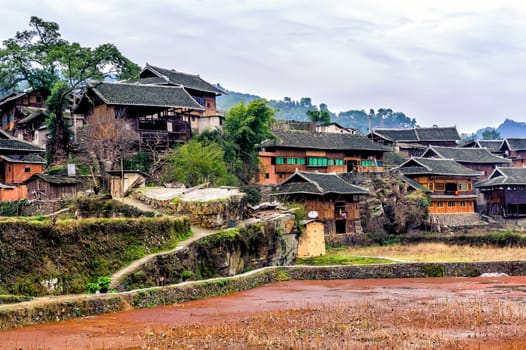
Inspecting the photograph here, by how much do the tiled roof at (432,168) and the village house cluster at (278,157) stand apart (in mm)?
96

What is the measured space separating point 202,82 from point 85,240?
38782 mm

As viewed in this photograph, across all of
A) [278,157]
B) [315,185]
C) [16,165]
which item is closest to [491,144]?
[278,157]

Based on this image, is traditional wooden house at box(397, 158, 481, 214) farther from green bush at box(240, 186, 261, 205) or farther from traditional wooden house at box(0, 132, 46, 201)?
traditional wooden house at box(0, 132, 46, 201)

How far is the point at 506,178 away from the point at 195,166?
1295 inches

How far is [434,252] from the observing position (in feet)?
156

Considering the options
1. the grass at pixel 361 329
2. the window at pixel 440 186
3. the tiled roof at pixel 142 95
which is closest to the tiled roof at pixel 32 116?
the tiled roof at pixel 142 95

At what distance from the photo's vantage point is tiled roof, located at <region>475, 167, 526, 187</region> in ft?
200

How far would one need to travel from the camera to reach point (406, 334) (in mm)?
16750

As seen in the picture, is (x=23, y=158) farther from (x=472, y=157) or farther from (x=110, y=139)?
(x=472, y=157)

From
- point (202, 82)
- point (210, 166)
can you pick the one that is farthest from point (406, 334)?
point (202, 82)

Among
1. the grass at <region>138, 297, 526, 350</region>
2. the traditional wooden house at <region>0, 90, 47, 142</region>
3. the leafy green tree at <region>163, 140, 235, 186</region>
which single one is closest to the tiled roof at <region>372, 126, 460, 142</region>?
the leafy green tree at <region>163, 140, 235, 186</region>

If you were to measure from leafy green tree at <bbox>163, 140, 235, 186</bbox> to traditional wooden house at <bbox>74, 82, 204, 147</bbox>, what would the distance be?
8.91 ft

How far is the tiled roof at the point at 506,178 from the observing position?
6081cm

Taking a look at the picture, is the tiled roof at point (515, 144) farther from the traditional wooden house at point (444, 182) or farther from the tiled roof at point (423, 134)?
the traditional wooden house at point (444, 182)
